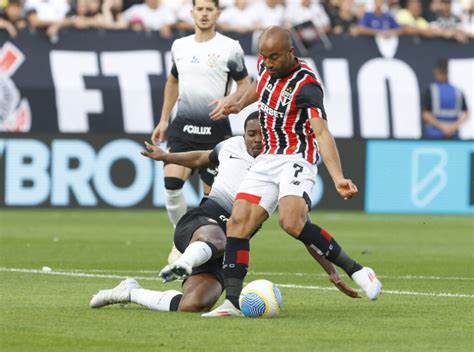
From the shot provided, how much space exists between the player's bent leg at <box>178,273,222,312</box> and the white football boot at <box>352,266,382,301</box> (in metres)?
1.00

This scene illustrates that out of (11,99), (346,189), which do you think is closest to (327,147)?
(346,189)

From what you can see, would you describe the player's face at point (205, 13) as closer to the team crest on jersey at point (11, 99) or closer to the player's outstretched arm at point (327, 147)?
the player's outstretched arm at point (327, 147)

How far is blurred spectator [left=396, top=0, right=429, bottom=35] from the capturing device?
24.5 metres

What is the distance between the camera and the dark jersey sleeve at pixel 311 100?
905 cm

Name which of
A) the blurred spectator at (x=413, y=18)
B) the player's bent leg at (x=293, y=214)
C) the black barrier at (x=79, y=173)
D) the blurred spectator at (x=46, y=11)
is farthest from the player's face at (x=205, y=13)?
the blurred spectator at (x=413, y=18)

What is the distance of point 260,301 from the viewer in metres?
8.81

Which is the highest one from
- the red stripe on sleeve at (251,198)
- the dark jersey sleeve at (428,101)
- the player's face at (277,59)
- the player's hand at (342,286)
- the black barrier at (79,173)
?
the player's face at (277,59)

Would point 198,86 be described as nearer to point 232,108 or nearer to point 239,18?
point 232,108

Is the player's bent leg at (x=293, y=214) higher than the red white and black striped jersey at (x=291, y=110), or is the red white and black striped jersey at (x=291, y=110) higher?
the red white and black striped jersey at (x=291, y=110)

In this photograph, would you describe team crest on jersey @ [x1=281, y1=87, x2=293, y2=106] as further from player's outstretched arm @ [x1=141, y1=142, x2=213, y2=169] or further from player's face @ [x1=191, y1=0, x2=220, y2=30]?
player's face @ [x1=191, y1=0, x2=220, y2=30]

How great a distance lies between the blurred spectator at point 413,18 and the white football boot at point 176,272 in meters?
16.5

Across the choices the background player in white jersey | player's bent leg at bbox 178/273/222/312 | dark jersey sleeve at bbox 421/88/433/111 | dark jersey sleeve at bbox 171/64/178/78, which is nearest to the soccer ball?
player's bent leg at bbox 178/273/222/312

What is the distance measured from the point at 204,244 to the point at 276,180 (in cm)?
68

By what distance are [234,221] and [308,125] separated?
34.1 inches
